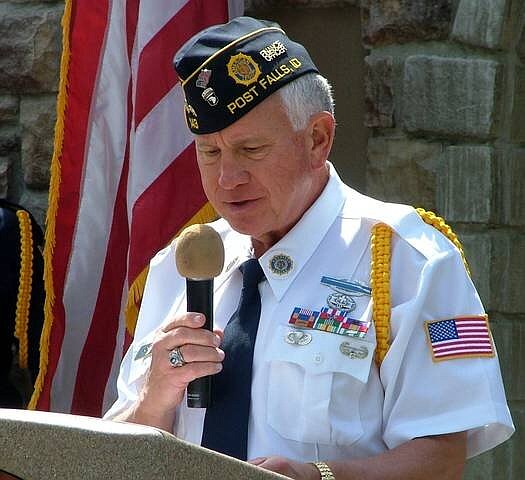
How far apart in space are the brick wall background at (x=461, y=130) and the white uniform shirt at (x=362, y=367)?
45.8 inches

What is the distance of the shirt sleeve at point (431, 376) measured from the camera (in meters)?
2.01

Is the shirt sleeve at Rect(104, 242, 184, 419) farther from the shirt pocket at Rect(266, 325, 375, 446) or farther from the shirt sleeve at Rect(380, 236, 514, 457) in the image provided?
the shirt sleeve at Rect(380, 236, 514, 457)

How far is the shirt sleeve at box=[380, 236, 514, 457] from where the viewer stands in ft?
6.59

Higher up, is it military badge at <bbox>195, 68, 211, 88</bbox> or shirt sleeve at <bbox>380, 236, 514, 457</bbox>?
military badge at <bbox>195, 68, 211, 88</bbox>

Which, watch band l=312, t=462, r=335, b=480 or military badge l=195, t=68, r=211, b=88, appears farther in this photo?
military badge l=195, t=68, r=211, b=88

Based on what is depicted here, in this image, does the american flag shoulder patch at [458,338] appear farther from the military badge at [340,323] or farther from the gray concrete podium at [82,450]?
the gray concrete podium at [82,450]

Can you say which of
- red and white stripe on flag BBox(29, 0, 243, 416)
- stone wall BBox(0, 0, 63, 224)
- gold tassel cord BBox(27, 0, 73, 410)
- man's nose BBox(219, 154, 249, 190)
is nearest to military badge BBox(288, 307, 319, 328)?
man's nose BBox(219, 154, 249, 190)

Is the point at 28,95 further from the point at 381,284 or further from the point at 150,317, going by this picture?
the point at 381,284

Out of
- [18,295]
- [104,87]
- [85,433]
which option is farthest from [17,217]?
[85,433]

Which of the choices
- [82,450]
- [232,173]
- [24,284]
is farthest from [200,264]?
[24,284]

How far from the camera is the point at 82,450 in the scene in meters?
1.12

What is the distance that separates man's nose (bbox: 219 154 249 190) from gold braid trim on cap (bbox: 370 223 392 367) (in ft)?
0.80

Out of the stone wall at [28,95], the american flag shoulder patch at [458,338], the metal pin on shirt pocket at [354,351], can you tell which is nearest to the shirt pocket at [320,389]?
the metal pin on shirt pocket at [354,351]

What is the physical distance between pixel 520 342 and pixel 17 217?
1480 millimetres
